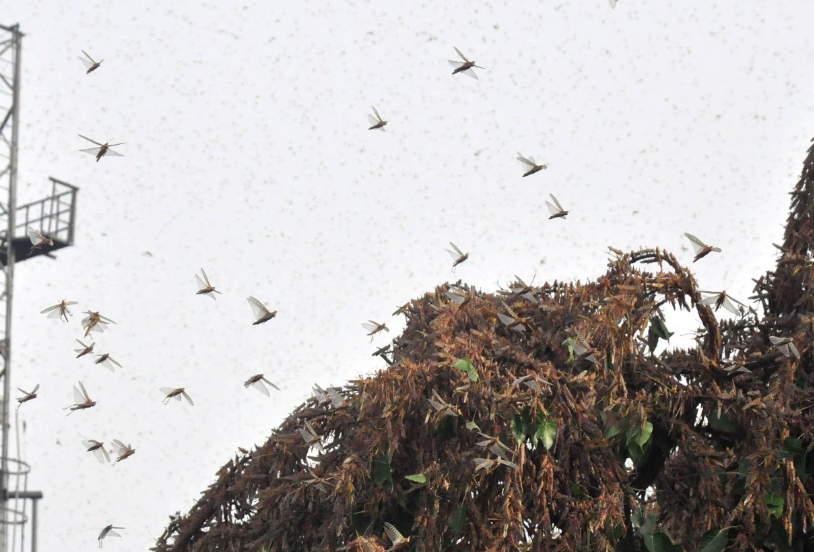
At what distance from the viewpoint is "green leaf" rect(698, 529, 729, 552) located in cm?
620

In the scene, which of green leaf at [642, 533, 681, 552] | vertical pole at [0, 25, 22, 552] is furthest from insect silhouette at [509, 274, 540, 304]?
vertical pole at [0, 25, 22, 552]

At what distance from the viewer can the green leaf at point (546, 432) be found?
20.5 feet

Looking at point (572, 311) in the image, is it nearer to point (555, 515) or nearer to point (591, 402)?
point (591, 402)

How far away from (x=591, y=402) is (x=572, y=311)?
103 centimetres

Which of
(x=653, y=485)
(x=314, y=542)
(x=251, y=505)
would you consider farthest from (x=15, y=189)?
(x=653, y=485)

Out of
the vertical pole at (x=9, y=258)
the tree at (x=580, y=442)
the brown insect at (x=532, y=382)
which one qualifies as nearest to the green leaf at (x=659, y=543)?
the tree at (x=580, y=442)

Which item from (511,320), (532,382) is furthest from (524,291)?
(532,382)

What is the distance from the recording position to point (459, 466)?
21.2 ft

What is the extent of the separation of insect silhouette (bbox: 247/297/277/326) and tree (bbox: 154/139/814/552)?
2.57ft

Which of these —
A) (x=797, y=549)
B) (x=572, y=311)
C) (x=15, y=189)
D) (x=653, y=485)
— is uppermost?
(x=15, y=189)

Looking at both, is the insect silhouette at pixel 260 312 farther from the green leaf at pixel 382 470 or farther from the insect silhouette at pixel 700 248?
the insect silhouette at pixel 700 248

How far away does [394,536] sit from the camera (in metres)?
6.36

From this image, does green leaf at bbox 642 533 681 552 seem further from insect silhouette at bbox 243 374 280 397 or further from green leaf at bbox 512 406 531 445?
insect silhouette at bbox 243 374 280 397

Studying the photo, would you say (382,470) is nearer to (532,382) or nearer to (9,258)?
(532,382)
